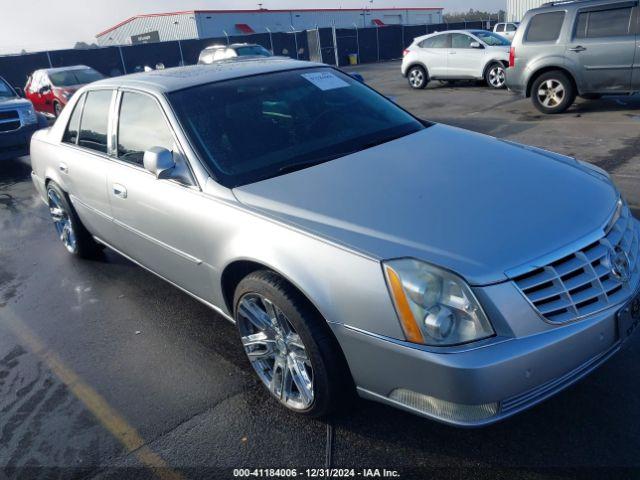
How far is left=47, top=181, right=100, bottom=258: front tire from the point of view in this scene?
484cm

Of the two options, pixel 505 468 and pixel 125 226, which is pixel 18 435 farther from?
pixel 505 468

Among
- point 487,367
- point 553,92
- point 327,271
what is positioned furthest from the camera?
point 553,92

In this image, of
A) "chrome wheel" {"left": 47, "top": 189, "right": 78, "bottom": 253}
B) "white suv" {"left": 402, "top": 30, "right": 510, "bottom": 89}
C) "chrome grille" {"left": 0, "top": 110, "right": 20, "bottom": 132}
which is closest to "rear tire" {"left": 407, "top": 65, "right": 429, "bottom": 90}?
"white suv" {"left": 402, "top": 30, "right": 510, "bottom": 89}

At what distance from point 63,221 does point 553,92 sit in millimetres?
8445

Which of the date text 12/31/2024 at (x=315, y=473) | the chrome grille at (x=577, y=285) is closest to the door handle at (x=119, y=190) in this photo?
the date text 12/31/2024 at (x=315, y=473)

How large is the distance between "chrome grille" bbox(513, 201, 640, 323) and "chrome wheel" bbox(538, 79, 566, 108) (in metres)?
8.25

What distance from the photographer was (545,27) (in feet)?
31.7

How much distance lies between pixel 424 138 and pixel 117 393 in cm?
243

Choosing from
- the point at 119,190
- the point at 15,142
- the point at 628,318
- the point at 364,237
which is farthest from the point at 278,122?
the point at 15,142

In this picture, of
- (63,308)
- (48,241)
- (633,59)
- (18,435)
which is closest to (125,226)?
(63,308)

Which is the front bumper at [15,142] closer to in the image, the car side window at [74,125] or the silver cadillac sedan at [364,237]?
the car side window at [74,125]

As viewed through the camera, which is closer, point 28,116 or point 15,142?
point 15,142

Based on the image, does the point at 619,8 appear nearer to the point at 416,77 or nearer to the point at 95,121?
the point at 416,77

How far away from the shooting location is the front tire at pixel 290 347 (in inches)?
96.2
